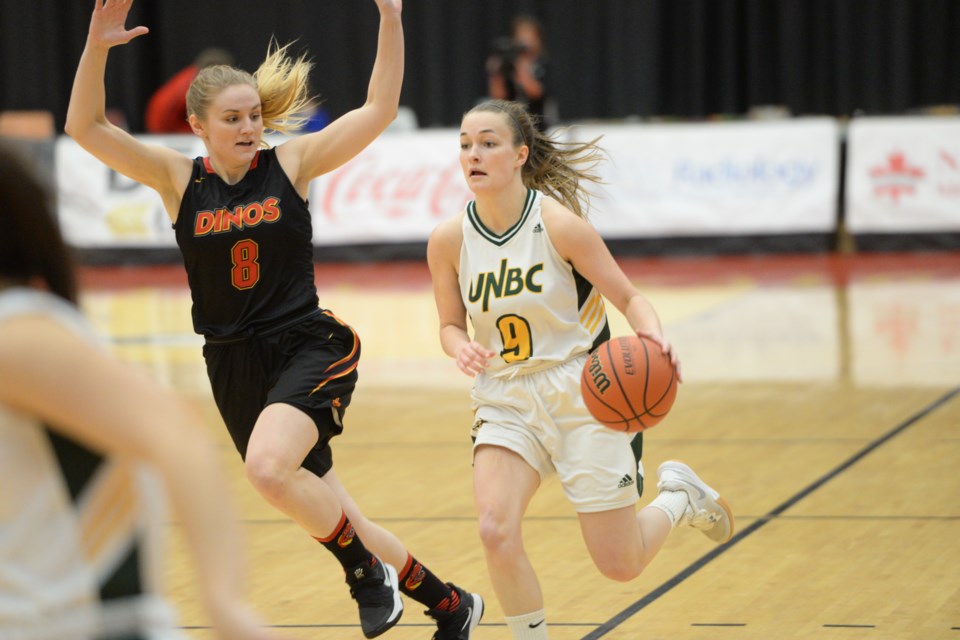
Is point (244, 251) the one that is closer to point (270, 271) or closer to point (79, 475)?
point (270, 271)

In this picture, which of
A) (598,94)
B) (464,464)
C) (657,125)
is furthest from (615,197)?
(464,464)

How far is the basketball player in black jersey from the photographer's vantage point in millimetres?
4148

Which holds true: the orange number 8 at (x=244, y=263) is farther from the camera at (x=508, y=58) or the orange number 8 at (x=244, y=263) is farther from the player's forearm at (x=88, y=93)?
the camera at (x=508, y=58)

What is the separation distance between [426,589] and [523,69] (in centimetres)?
1194

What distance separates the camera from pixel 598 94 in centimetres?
1992

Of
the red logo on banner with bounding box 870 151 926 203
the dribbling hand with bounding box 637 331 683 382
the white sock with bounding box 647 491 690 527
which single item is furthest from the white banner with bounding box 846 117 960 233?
the dribbling hand with bounding box 637 331 683 382

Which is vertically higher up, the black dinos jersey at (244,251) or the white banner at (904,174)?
the black dinos jersey at (244,251)

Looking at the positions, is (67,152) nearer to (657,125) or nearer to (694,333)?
(657,125)

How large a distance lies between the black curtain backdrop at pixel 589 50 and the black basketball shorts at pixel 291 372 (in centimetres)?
1555

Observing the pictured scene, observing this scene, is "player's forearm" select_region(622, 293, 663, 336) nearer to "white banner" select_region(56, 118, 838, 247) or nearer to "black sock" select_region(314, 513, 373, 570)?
"black sock" select_region(314, 513, 373, 570)

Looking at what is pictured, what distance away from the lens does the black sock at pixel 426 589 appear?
4.29m

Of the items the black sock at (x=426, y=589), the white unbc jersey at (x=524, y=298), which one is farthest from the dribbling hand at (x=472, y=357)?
the black sock at (x=426, y=589)

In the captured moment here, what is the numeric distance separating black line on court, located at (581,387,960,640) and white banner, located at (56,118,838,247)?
6.44 metres

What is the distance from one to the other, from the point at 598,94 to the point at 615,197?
5.71 meters
